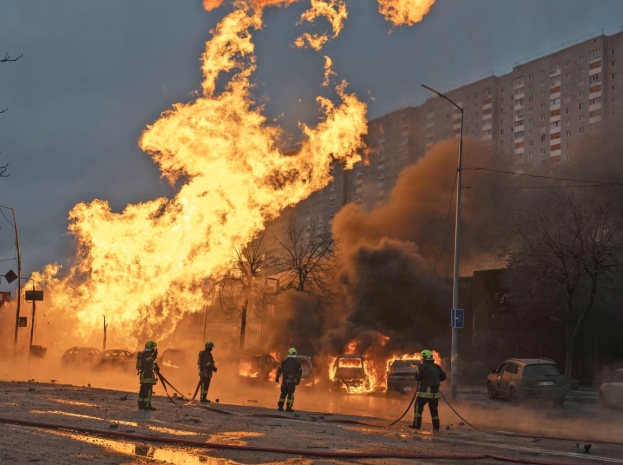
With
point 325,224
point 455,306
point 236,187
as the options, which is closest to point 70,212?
point 236,187

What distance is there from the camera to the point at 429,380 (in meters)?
14.1

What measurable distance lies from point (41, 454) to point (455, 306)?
17.2 metres

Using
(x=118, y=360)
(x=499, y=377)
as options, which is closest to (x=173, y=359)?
(x=118, y=360)

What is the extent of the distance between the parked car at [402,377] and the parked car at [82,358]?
797 inches

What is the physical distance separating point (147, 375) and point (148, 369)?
18 cm

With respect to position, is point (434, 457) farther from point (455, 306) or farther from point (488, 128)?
point (488, 128)

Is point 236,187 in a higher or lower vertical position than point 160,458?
higher

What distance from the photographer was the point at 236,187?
3494cm

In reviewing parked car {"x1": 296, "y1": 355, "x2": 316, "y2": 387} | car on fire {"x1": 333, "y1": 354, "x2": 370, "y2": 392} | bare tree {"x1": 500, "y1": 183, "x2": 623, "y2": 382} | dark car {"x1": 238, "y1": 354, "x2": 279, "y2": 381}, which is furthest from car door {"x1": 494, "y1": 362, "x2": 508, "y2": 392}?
dark car {"x1": 238, "y1": 354, "x2": 279, "y2": 381}

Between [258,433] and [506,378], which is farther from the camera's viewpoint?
[506,378]

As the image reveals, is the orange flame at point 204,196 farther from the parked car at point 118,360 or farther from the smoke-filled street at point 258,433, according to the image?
the smoke-filled street at point 258,433

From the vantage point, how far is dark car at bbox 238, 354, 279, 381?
96.4ft

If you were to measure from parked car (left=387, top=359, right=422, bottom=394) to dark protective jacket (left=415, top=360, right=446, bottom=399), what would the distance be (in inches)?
421

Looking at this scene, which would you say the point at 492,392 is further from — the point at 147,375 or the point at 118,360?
the point at 118,360
